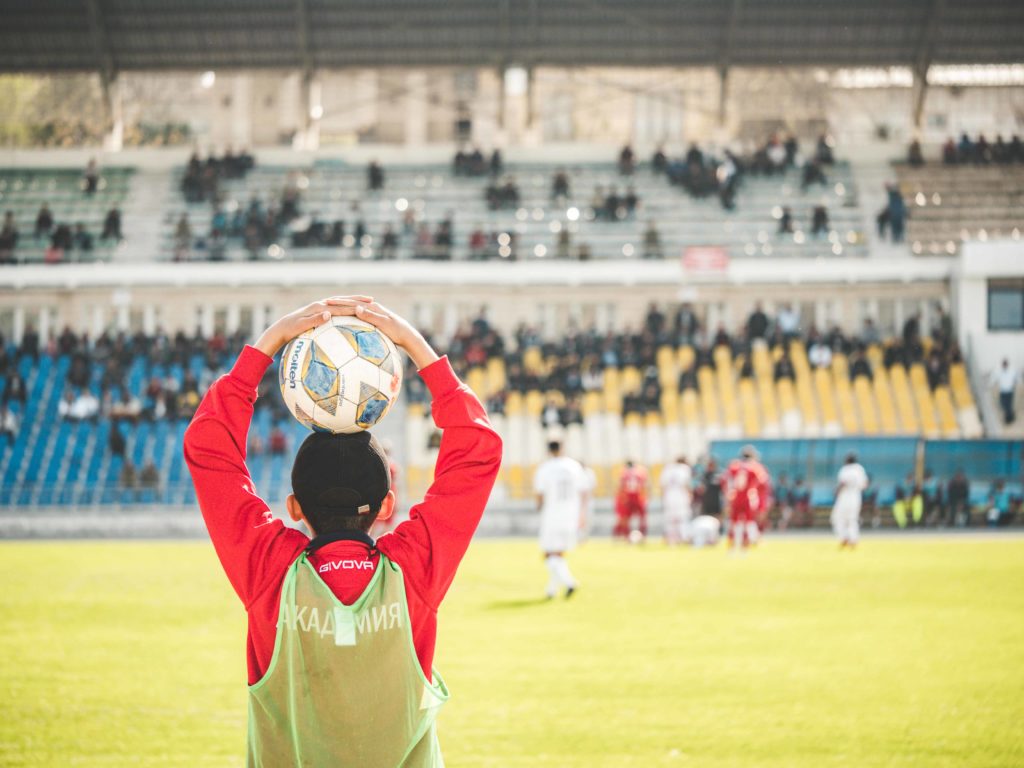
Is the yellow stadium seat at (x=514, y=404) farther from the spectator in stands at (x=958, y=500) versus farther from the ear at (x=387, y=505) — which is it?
the ear at (x=387, y=505)

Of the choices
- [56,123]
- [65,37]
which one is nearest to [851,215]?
[65,37]

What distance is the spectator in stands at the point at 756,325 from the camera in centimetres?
3822

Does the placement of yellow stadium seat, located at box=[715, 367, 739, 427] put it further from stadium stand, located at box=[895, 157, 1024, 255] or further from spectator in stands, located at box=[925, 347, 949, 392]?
stadium stand, located at box=[895, 157, 1024, 255]

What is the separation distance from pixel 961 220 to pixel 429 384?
41.1 m

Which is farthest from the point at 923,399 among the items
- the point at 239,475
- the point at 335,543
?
the point at 335,543

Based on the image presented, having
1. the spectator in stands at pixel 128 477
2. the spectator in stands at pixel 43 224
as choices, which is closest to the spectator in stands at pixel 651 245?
the spectator in stands at pixel 128 477

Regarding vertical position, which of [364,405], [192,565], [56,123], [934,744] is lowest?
[192,565]

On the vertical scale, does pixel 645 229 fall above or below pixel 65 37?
below

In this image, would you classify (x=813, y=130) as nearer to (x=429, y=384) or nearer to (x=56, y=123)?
(x=56, y=123)

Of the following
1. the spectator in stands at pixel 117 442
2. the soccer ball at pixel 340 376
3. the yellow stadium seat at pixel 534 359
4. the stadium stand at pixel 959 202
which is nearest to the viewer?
the soccer ball at pixel 340 376

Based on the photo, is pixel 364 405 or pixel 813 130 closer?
pixel 364 405

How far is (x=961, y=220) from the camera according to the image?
137 feet

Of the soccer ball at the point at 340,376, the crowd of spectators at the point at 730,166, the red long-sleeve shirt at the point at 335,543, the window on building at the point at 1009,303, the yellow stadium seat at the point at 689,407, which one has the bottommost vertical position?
the yellow stadium seat at the point at 689,407

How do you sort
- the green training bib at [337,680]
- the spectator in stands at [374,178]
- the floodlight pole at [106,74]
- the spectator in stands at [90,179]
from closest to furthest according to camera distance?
the green training bib at [337,680], the floodlight pole at [106,74], the spectator in stands at [374,178], the spectator in stands at [90,179]
